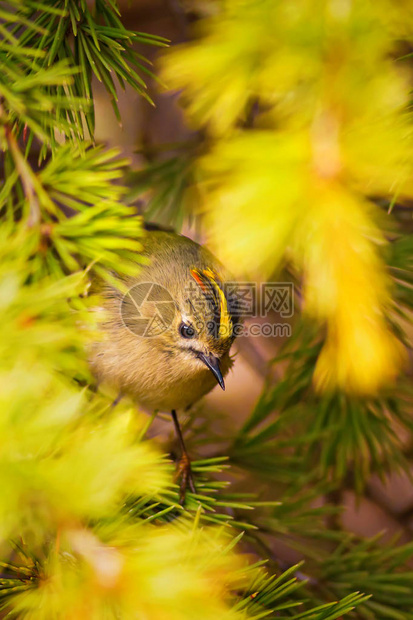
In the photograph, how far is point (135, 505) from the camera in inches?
19.1

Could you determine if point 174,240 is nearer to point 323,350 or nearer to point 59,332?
point 323,350

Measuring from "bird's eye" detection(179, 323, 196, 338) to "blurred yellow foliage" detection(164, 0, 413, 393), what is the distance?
0.39 m

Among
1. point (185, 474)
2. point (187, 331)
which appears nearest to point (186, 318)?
point (187, 331)

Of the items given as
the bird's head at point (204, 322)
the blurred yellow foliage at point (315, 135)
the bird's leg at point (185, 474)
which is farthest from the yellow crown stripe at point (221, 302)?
the blurred yellow foliage at point (315, 135)

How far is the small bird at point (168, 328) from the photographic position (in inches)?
27.8

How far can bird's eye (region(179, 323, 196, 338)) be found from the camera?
74 centimetres

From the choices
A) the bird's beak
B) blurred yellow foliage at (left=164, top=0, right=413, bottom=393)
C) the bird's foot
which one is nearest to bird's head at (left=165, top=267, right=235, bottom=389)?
the bird's beak

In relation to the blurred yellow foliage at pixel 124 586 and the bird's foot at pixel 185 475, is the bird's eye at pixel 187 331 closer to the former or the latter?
the bird's foot at pixel 185 475

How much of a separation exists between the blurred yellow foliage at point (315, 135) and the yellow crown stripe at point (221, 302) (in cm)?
33

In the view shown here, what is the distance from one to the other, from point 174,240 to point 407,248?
0.29m

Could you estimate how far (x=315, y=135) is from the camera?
319 millimetres

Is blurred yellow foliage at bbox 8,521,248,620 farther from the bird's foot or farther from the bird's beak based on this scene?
the bird's beak

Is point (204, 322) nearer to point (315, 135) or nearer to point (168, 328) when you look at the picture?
point (168, 328)

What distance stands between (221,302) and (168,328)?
11cm
